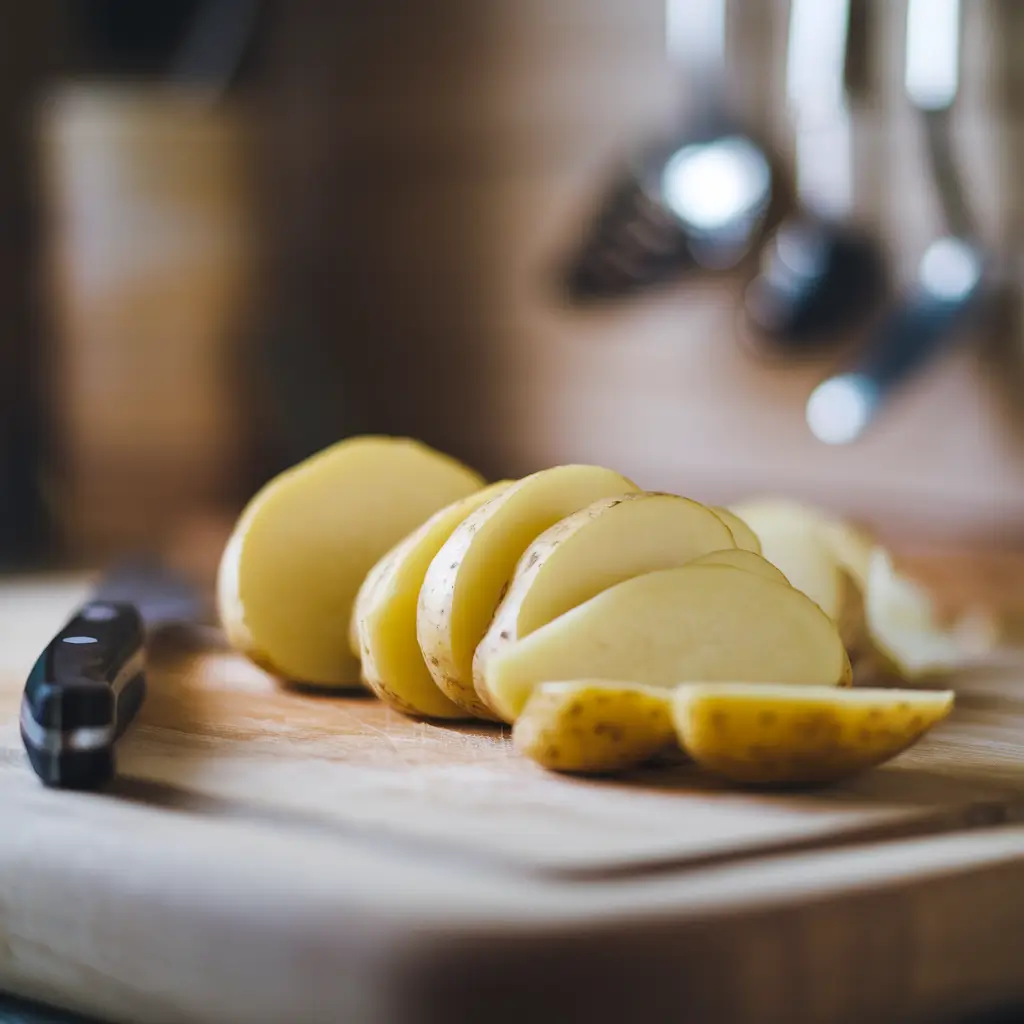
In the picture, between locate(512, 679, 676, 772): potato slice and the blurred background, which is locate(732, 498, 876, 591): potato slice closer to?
locate(512, 679, 676, 772): potato slice

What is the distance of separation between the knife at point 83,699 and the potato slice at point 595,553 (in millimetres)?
180

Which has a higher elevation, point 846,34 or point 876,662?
point 846,34

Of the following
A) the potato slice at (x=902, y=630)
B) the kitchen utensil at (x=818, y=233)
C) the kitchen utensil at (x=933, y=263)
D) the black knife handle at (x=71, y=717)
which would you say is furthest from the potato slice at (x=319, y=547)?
the kitchen utensil at (x=818, y=233)

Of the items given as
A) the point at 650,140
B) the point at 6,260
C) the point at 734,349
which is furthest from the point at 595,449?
the point at 6,260

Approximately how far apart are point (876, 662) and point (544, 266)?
1.25 m

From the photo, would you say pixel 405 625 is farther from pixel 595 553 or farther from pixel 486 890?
pixel 486 890

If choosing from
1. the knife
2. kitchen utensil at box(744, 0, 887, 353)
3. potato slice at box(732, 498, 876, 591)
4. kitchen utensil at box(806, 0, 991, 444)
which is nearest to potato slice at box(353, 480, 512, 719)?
the knife

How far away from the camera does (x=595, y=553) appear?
699mm

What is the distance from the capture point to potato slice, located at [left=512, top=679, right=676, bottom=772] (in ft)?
2.07

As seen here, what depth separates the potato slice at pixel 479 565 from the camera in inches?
29.0

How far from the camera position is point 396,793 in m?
0.64

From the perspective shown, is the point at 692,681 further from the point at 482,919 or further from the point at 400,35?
the point at 400,35

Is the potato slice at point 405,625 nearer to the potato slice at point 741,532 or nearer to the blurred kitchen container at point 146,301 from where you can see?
the potato slice at point 741,532

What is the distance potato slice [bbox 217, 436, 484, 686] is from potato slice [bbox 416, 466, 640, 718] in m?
0.14
